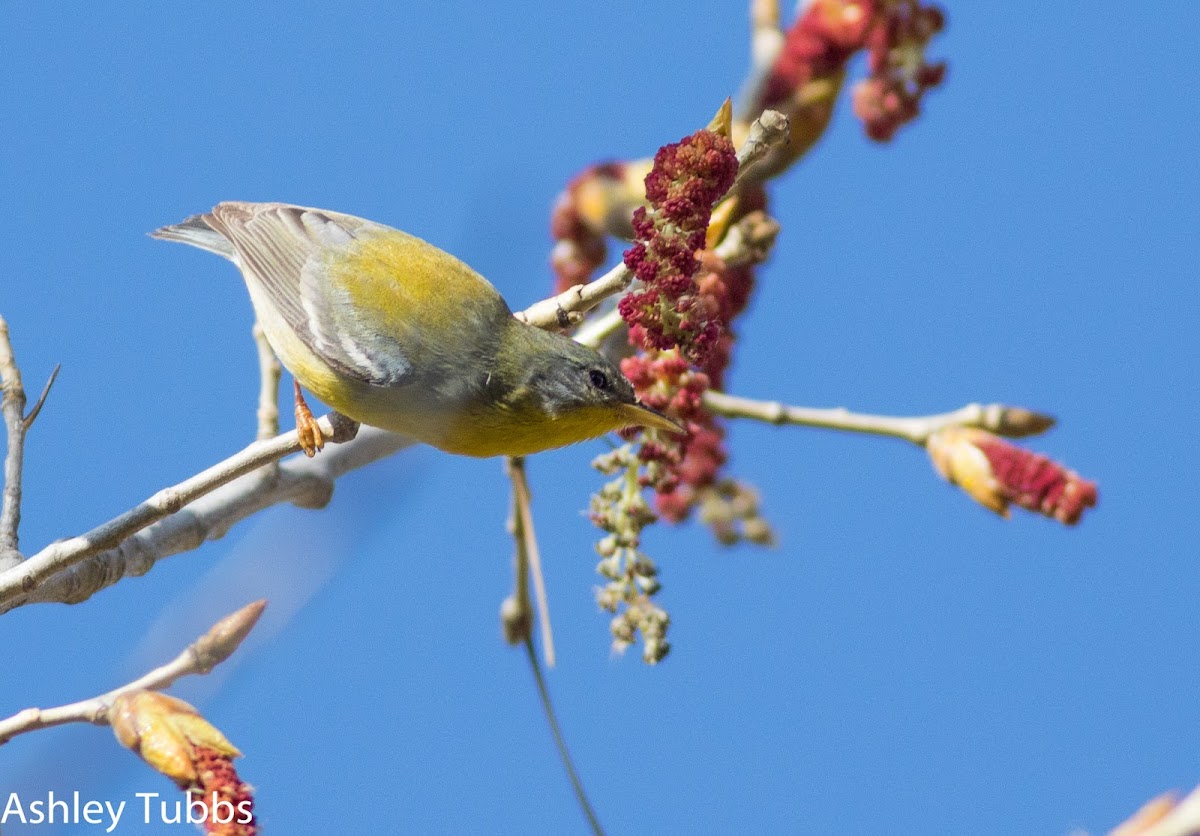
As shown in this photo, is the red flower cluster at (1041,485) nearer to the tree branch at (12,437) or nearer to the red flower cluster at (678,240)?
the red flower cluster at (678,240)

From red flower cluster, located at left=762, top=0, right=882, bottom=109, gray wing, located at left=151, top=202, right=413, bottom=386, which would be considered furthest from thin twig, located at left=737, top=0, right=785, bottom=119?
gray wing, located at left=151, top=202, right=413, bottom=386

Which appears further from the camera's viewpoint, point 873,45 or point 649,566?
point 873,45

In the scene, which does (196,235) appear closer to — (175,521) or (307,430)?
(307,430)

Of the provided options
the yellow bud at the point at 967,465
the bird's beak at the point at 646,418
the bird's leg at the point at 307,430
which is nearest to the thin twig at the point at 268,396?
the bird's leg at the point at 307,430

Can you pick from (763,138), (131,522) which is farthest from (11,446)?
(763,138)

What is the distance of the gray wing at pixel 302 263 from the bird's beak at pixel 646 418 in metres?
0.66

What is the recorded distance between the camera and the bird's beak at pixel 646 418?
3.16 metres

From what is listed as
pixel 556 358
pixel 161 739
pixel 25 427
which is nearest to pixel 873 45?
pixel 556 358

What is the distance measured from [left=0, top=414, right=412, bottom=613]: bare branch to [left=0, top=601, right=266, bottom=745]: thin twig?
0.26 metres

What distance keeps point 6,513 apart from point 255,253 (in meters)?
1.61

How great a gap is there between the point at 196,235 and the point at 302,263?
0.69 metres

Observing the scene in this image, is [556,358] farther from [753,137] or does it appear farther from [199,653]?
[199,653]

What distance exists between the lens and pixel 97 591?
2.70 m

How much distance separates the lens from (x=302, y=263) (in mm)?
4047
